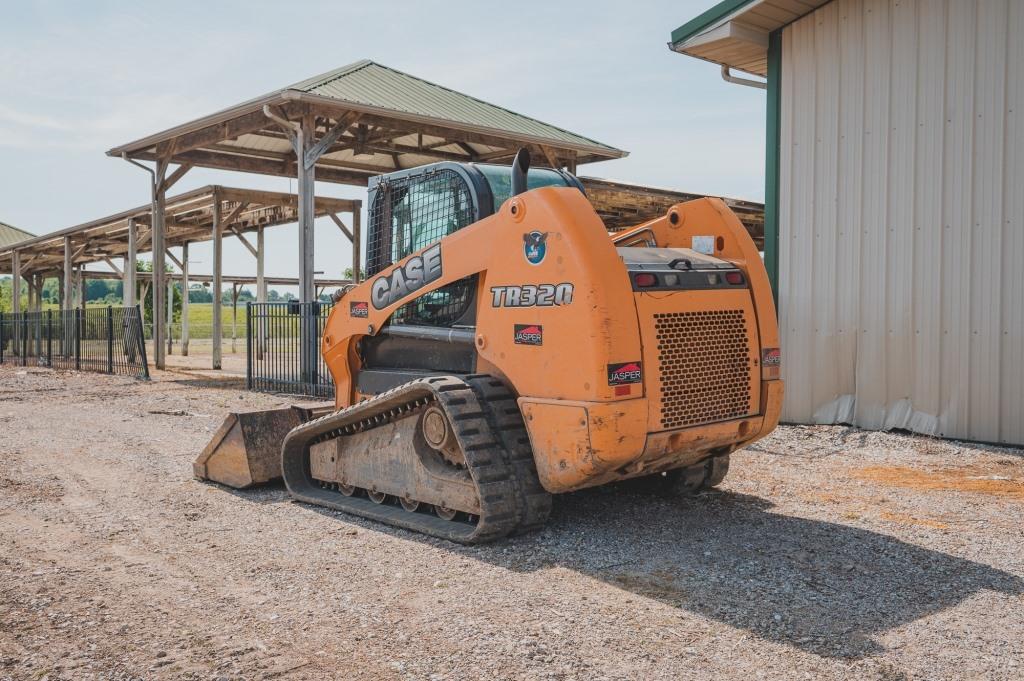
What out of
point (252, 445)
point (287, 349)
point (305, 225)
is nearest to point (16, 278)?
point (287, 349)

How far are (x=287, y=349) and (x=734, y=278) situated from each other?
11003 millimetres

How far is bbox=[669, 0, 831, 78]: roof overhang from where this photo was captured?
10.7m

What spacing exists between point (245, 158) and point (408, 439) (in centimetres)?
1540

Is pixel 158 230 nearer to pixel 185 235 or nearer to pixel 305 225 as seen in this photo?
pixel 305 225

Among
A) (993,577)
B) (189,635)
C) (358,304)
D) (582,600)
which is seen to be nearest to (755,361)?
(993,577)

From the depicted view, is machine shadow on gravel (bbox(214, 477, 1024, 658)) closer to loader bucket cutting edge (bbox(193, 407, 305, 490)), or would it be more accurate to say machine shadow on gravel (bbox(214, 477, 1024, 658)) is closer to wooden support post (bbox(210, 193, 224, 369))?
loader bucket cutting edge (bbox(193, 407, 305, 490))

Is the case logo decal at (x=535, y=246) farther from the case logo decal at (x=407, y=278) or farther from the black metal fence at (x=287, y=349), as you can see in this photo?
the black metal fence at (x=287, y=349)

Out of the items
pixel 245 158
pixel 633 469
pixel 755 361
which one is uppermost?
pixel 245 158

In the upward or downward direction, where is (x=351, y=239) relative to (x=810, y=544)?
upward

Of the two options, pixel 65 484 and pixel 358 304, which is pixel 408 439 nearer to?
pixel 358 304

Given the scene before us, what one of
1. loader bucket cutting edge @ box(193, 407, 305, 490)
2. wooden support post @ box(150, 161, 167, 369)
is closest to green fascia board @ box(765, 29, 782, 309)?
loader bucket cutting edge @ box(193, 407, 305, 490)

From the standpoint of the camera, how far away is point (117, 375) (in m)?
19.3

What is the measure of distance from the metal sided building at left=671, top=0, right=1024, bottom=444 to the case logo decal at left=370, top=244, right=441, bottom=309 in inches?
240

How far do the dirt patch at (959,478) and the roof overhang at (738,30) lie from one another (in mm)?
5690
